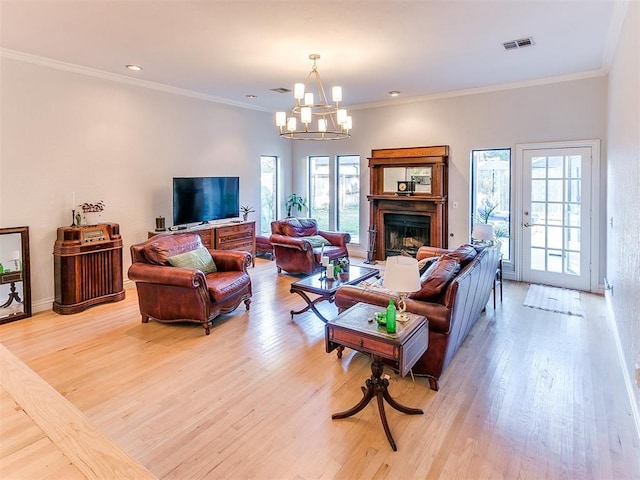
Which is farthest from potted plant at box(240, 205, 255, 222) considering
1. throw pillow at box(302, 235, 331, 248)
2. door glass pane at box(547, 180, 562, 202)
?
door glass pane at box(547, 180, 562, 202)

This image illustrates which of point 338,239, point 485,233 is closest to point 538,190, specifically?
point 485,233

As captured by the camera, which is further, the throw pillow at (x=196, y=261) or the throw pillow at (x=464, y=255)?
the throw pillow at (x=196, y=261)

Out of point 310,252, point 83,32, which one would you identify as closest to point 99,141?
point 83,32

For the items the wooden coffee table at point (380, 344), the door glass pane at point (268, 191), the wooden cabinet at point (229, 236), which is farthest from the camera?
the door glass pane at point (268, 191)

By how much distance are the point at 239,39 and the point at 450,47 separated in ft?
7.63

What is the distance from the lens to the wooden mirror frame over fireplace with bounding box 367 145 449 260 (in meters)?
6.79

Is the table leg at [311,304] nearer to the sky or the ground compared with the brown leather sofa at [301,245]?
nearer to the ground

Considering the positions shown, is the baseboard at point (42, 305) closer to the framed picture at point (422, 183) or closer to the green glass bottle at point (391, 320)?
the green glass bottle at point (391, 320)

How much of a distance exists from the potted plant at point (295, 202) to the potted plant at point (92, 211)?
403 cm

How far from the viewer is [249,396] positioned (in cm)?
293

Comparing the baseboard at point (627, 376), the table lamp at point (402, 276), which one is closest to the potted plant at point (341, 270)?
the table lamp at point (402, 276)

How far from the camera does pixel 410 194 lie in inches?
281

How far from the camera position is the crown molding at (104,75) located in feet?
14.7

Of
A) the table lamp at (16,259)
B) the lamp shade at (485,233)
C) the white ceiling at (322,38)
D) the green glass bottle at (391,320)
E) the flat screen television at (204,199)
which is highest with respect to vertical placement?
the white ceiling at (322,38)
